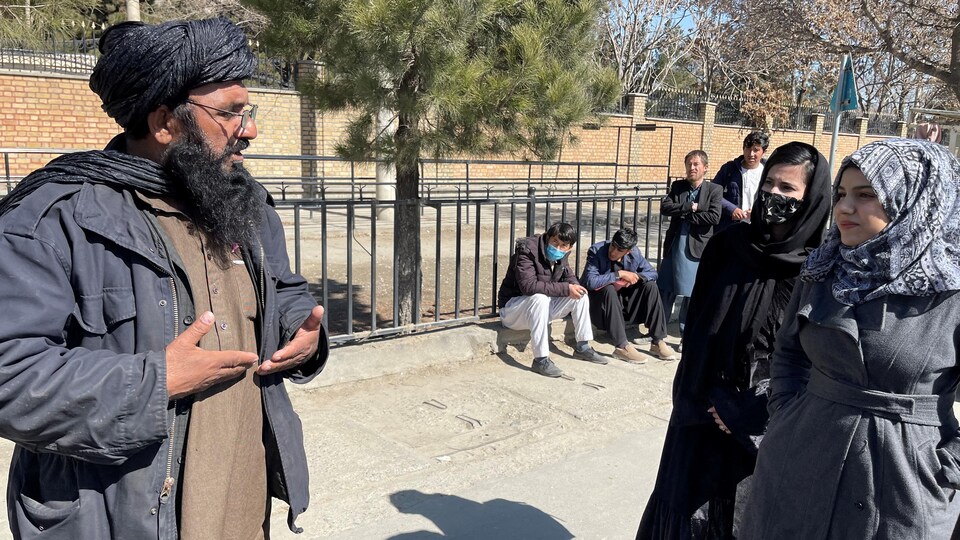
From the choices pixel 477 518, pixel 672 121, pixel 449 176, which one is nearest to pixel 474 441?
pixel 477 518

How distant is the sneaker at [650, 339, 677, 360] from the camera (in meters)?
6.21

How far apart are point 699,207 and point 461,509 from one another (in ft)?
12.2

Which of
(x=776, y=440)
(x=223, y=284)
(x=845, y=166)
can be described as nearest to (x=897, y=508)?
(x=776, y=440)

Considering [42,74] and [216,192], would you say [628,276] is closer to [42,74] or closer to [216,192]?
[216,192]

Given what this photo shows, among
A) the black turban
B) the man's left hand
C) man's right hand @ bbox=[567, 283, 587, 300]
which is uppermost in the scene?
the black turban

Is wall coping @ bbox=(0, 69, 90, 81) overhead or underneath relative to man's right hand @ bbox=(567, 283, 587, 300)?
overhead

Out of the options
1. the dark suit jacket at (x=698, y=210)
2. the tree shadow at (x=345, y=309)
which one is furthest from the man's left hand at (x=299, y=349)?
the dark suit jacket at (x=698, y=210)

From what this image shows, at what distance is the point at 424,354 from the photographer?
17.9 ft

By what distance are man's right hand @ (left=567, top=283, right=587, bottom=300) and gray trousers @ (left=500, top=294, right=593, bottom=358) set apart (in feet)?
0.20

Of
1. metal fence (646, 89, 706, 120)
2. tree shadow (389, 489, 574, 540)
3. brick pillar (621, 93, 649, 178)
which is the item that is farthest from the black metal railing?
tree shadow (389, 489, 574, 540)

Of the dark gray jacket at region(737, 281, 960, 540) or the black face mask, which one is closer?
the dark gray jacket at region(737, 281, 960, 540)

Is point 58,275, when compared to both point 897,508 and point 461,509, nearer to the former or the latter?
point 897,508

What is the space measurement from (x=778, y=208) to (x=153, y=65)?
191 centimetres

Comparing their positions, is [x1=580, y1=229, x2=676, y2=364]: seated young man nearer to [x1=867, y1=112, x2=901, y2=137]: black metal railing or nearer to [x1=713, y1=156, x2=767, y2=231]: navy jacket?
[x1=713, y1=156, x2=767, y2=231]: navy jacket
